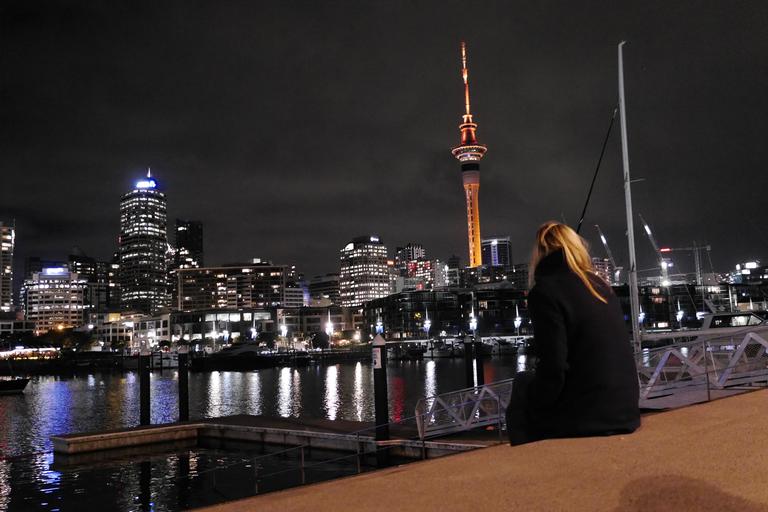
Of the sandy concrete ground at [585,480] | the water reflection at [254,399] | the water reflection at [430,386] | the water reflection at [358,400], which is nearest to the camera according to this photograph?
the sandy concrete ground at [585,480]

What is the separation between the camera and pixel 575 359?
3.81 meters

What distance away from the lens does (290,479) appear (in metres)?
21.0

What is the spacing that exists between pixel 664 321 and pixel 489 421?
14045 centimetres

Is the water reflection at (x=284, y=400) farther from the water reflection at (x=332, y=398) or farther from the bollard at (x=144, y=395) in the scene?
the bollard at (x=144, y=395)

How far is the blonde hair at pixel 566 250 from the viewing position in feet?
12.7

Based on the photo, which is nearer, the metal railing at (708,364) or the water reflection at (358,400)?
the metal railing at (708,364)

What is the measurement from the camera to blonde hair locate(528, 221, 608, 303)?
386 cm

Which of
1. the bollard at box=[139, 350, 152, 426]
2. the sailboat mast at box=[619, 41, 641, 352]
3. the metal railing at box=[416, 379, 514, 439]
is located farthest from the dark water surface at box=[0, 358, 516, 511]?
the sailboat mast at box=[619, 41, 641, 352]

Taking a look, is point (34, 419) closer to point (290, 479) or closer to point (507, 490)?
point (290, 479)

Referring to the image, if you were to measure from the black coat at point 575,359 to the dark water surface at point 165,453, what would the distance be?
8.91m

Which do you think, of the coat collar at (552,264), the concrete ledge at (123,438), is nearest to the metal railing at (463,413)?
the concrete ledge at (123,438)

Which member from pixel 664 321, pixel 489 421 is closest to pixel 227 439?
pixel 489 421

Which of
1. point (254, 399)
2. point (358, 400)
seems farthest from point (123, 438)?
point (254, 399)

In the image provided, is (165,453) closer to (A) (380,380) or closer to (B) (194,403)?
(A) (380,380)
